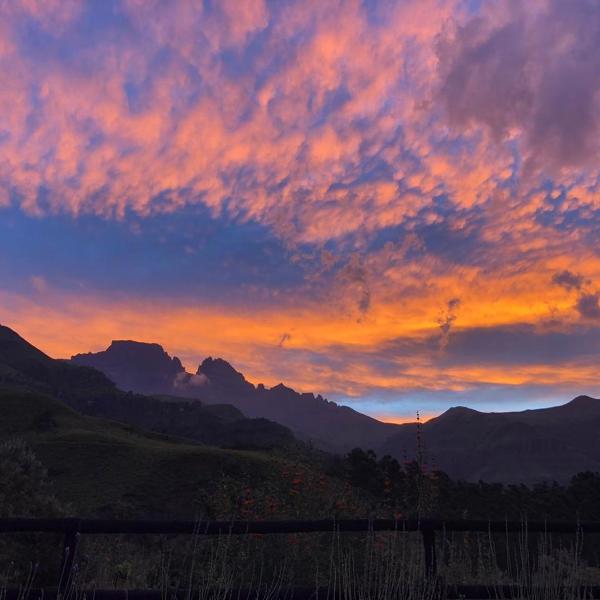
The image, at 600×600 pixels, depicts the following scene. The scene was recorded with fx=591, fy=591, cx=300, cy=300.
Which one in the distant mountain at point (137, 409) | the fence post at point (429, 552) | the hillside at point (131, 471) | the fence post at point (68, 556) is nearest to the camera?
the fence post at point (68, 556)

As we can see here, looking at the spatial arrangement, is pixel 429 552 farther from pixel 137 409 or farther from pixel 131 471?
pixel 137 409

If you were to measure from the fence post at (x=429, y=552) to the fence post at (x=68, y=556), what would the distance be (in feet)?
10.9

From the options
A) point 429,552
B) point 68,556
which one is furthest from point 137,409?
point 429,552

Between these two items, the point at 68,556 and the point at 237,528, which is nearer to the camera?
the point at 68,556

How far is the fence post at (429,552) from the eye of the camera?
229 inches

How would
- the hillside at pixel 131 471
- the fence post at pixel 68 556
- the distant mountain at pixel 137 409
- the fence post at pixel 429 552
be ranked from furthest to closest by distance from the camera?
the distant mountain at pixel 137 409
the hillside at pixel 131 471
the fence post at pixel 429 552
the fence post at pixel 68 556

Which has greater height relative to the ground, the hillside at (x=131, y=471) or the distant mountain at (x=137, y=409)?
the distant mountain at (x=137, y=409)

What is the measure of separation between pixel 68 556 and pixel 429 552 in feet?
11.2

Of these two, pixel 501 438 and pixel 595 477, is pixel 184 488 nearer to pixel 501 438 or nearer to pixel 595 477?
pixel 595 477

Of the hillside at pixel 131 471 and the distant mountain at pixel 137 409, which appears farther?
the distant mountain at pixel 137 409

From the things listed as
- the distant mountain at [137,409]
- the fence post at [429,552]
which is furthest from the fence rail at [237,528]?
the distant mountain at [137,409]

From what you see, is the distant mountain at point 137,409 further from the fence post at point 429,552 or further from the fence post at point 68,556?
the fence post at point 68,556

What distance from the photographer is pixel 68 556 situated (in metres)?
5.27

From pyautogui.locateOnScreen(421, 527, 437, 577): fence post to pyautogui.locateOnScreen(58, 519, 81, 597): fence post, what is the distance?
10.9 ft
